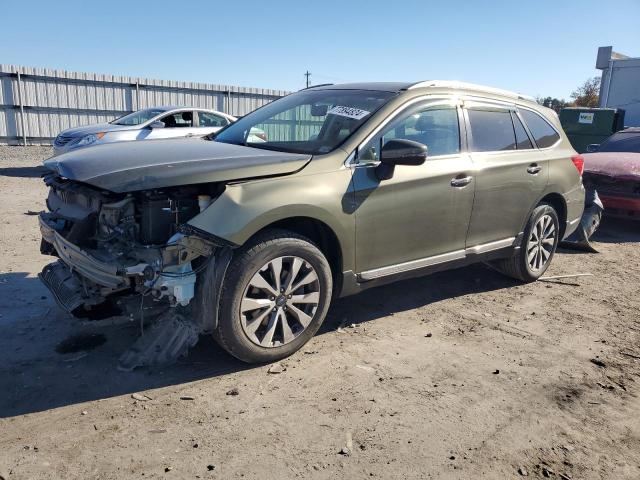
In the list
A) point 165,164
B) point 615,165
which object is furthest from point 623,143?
point 165,164

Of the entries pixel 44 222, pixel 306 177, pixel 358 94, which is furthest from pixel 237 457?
pixel 358 94

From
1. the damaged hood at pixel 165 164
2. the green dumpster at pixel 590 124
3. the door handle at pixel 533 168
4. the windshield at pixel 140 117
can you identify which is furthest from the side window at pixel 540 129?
the green dumpster at pixel 590 124

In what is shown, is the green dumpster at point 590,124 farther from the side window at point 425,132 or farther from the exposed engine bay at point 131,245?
the exposed engine bay at point 131,245

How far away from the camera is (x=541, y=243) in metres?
5.79

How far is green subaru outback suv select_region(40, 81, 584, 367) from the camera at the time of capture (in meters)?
3.36

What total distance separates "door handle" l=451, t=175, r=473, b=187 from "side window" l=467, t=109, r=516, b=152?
35cm

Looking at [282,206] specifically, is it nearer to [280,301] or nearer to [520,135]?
[280,301]

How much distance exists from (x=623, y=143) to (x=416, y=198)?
25.7 feet

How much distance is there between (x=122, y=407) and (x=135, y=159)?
156 centimetres

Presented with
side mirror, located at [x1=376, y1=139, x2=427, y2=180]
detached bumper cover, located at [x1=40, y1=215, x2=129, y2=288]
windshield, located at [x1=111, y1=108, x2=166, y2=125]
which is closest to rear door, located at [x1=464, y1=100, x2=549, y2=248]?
side mirror, located at [x1=376, y1=139, x2=427, y2=180]

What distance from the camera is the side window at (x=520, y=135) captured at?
5383 mm

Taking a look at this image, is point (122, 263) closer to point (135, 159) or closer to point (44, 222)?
point (135, 159)

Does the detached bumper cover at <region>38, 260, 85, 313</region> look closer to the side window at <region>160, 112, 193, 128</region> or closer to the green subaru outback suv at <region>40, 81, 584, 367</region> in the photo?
the green subaru outback suv at <region>40, 81, 584, 367</region>

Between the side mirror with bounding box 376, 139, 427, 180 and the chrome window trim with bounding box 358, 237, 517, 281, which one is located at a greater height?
the side mirror with bounding box 376, 139, 427, 180
